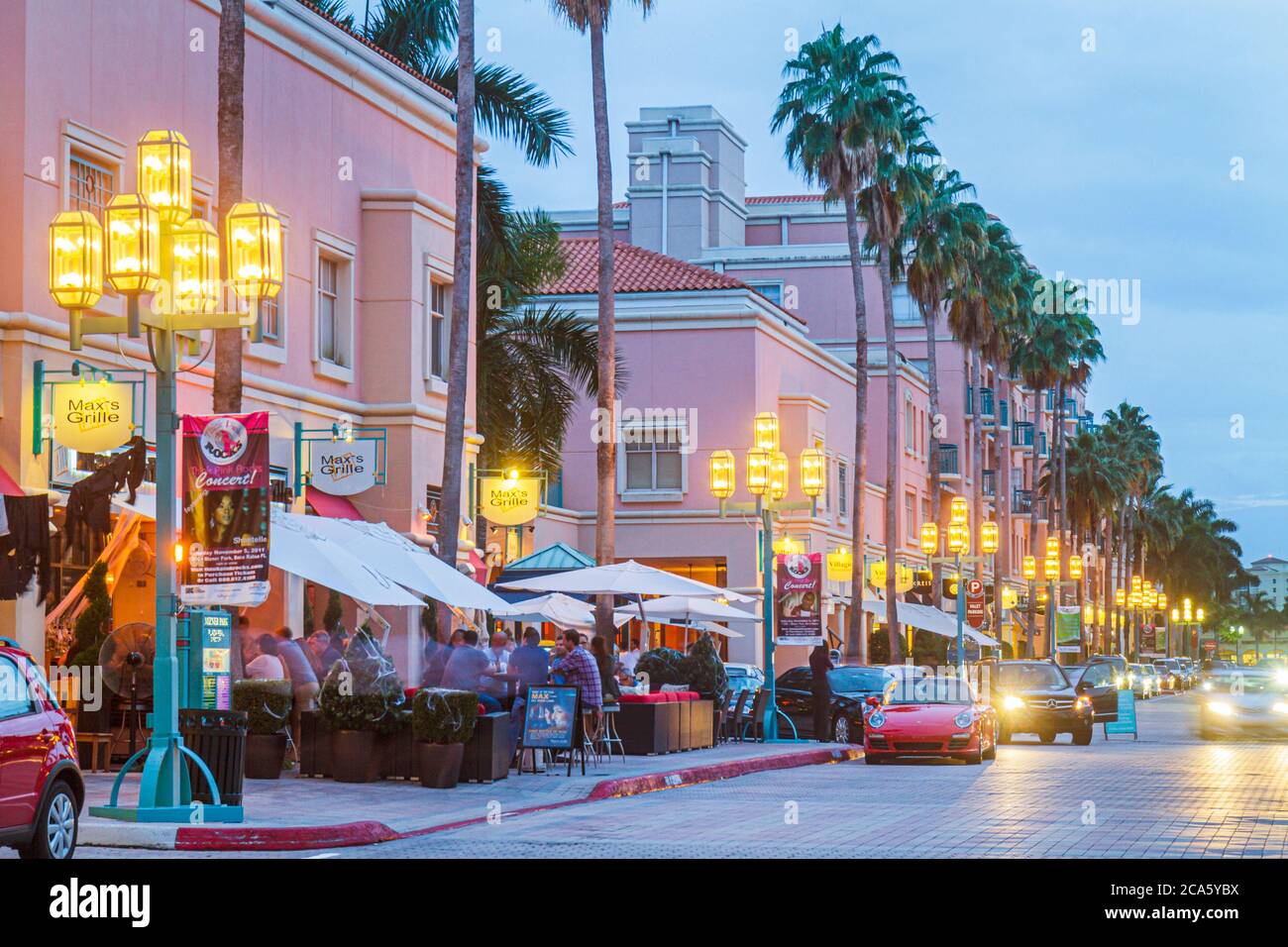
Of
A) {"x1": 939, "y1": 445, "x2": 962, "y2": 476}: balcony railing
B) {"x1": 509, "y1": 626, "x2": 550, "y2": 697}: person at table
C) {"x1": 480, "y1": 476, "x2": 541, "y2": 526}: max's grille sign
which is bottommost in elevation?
{"x1": 509, "y1": 626, "x2": 550, "y2": 697}: person at table

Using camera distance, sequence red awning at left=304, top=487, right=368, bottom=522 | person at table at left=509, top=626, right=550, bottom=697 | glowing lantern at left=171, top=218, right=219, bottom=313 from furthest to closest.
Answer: red awning at left=304, top=487, right=368, bottom=522 < person at table at left=509, top=626, right=550, bottom=697 < glowing lantern at left=171, top=218, right=219, bottom=313

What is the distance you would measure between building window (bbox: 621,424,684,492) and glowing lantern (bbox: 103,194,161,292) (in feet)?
123

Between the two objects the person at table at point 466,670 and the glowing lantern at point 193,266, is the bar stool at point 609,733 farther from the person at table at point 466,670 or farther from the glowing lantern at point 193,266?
the glowing lantern at point 193,266

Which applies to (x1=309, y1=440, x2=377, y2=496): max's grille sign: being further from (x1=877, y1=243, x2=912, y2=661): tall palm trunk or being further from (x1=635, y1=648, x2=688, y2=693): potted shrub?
(x1=877, y1=243, x2=912, y2=661): tall palm trunk

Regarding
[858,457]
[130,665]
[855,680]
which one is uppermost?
[858,457]

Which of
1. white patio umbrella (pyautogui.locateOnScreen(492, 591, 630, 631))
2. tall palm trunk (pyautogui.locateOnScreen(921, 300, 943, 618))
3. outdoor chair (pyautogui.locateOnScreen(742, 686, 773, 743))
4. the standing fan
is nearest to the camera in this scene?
the standing fan

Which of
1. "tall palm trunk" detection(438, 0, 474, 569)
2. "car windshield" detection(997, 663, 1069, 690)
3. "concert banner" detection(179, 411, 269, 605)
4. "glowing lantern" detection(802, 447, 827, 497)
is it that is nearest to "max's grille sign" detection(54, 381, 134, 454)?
"concert banner" detection(179, 411, 269, 605)

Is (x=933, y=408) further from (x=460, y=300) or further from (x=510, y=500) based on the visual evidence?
(x=460, y=300)

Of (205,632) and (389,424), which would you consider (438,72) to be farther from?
(205,632)

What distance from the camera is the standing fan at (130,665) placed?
20.6 metres

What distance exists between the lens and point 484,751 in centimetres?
2181

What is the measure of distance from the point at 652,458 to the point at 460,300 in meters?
24.8

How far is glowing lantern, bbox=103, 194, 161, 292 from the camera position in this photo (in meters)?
15.9

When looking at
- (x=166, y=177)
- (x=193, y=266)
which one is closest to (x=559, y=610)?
(x=166, y=177)
